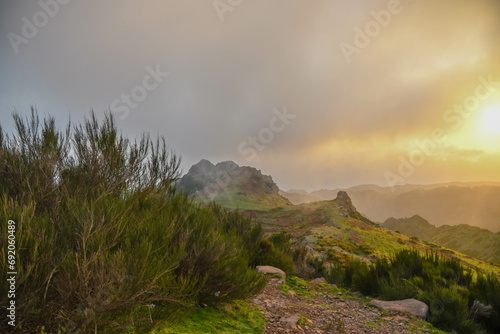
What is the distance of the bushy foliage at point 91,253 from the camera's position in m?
2.12

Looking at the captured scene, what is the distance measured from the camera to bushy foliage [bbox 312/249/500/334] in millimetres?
5383

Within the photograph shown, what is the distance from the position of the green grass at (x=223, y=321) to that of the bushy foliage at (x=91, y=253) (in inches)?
7.3

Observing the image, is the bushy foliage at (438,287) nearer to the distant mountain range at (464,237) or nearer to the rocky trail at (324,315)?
the rocky trail at (324,315)

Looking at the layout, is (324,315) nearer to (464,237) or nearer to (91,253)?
(91,253)

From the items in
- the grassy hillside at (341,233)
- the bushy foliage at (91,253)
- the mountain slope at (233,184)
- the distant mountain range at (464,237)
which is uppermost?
the mountain slope at (233,184)

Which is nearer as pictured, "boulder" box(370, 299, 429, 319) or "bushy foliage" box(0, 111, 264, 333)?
"bushy foliage" box(0, 111, 264, 333)

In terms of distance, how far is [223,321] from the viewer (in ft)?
12.3

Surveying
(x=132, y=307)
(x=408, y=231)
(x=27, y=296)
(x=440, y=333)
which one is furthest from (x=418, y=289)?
(x=408, y=231)

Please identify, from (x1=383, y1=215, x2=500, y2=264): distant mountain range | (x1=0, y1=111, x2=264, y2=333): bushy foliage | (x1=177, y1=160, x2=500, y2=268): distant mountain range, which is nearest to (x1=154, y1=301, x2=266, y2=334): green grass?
(x1=0, y1=111, x2=264, y2=333): bushy foliage

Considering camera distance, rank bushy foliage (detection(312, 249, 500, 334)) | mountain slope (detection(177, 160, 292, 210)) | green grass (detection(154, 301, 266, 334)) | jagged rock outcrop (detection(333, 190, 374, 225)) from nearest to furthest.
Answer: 1. green grass (detection(154, 301, 266, 334))
2. bushy foliage (detection(312, 249, 500, 334))
3. jagged rock outcrop (detection(333, 190, 374, 225))
4. mountain slope (detection(177, 160, 292, 210))

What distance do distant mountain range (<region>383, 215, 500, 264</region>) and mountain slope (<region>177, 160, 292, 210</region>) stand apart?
6705 cm

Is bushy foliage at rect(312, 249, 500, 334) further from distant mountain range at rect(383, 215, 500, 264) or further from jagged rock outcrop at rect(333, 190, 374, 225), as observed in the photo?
distant mountain range at rect(383, 215, 500, 264)

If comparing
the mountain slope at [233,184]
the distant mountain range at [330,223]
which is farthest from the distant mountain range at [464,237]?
the mountain slope at [233,184]

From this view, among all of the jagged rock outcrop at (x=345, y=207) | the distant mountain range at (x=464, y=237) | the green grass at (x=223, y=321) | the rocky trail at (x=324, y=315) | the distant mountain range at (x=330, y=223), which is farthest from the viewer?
the distant mountain range at (x=464, y=237)
